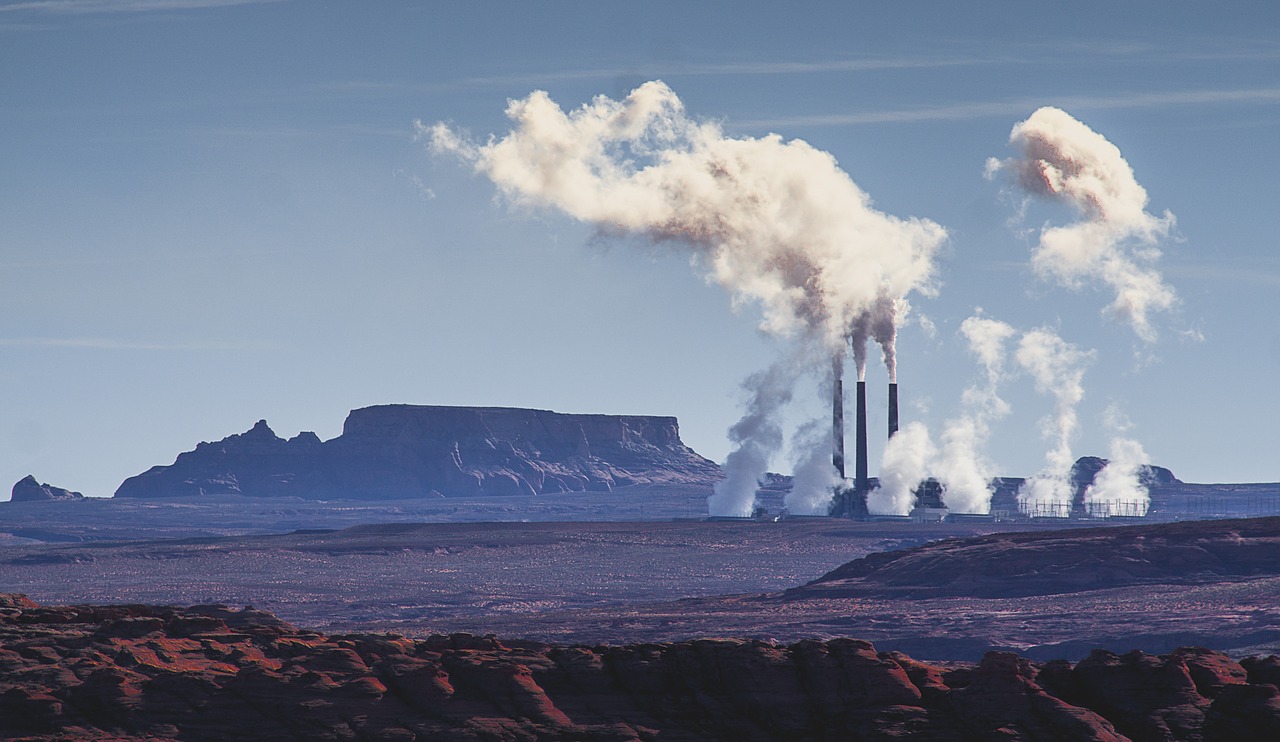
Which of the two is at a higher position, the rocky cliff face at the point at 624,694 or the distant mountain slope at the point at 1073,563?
the distant mountain slope at the point at 1073,563

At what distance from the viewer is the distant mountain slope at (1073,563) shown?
503ft

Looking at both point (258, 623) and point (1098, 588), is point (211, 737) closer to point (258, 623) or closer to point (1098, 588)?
point (258, 623)

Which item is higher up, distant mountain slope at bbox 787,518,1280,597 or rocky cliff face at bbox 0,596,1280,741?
distant mountain slope at bbox 787,518,1280,597

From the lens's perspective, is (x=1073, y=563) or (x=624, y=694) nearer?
(x=624, y=694)

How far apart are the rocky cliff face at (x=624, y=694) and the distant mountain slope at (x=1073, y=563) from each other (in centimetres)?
9453

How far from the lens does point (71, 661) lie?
60406 mm

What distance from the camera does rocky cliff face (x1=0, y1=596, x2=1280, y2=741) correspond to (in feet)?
185

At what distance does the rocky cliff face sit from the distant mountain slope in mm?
94531

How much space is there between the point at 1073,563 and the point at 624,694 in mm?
106381

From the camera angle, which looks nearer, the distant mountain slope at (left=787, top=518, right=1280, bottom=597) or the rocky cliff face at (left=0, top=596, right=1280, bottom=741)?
the rocky cliff face at (left=0, top=596, right=1280, bottom=741)

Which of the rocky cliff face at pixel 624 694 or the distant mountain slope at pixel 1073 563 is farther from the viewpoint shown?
the distant mountain slope at pixel 1073 563

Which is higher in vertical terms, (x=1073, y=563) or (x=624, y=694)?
(x=1073, y=563)

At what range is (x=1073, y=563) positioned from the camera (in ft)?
522

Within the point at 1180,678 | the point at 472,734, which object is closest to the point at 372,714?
the point at 472,734
